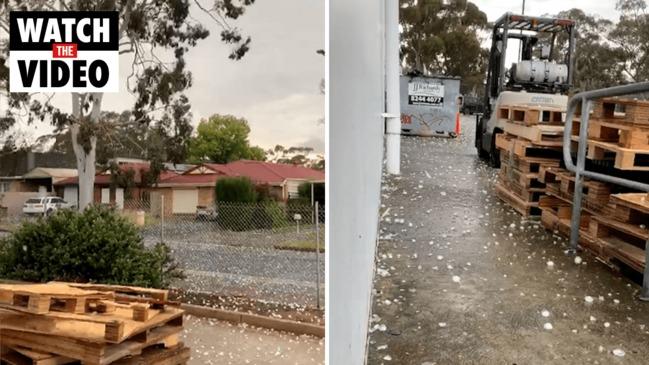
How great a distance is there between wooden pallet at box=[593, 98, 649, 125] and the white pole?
10.2 ft

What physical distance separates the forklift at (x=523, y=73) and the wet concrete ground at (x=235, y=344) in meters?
8.48

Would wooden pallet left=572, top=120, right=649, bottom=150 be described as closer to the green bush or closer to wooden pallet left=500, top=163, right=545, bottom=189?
wooden pallet left=500, top=163, right=545, bottom=189

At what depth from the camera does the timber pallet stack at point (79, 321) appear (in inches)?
72.4

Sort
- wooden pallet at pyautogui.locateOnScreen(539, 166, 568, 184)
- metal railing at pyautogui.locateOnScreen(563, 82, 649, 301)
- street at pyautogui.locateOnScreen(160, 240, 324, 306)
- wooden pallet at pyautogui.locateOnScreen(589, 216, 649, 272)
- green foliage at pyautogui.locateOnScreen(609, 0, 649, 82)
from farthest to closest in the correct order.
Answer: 1. green foliage at pyautogui.locateOnScreen(609, 0, 649, 82)
2. wooden pallet at pyautogui.locateOnScreen(539, 166, 568, 184)
3. metal railing at pyautogui.locateOnScreen(563, 82, 649, 301)
4. wooden pallet at pyautogui.locateOnScreen(589, 216, 649, 272)
5. street at pyautogui.locateOnScreen(160, 240, 324, 306)

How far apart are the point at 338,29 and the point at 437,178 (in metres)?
7.57

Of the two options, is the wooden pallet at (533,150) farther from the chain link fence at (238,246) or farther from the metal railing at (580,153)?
the chain link fence at (238,246)

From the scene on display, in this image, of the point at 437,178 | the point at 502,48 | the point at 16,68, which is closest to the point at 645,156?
the point at 437,178

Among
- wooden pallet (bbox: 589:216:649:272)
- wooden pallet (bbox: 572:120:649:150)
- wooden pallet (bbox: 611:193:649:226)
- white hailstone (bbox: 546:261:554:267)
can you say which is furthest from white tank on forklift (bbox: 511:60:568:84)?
white hailstone (bbox: 546:261:554:267)

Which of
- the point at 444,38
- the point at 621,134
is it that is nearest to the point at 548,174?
the point at 621,134

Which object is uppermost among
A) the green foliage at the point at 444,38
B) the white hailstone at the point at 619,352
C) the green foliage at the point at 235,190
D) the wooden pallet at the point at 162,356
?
the green foliage at the point at 444,38

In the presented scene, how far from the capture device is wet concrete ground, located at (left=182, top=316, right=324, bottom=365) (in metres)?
2.00

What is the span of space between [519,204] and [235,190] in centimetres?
531

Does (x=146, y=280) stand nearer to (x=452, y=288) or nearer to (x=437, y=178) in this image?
(x=452, y=288)

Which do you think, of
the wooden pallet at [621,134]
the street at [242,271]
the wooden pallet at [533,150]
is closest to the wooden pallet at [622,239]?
the wooden pallet at [621,134]
